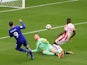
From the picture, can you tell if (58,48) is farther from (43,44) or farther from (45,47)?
(43,44)

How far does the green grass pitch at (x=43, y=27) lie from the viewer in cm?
2145

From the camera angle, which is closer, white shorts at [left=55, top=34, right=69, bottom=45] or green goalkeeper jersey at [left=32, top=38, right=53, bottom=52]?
green goalkeeper jersey at [left=32, top=38, right=53, bottom=52]

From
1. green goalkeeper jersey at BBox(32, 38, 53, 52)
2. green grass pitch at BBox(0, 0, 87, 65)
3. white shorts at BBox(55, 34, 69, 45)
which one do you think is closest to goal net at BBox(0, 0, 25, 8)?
green grass pitch at BBox(0, 0, 87, 65)

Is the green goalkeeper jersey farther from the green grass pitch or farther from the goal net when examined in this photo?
the goal net

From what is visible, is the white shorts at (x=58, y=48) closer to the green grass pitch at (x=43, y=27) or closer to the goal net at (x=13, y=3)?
the green grass pitch at (x=43, y=27)

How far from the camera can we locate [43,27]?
95.5ft

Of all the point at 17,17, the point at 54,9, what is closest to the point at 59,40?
the point at 17,17

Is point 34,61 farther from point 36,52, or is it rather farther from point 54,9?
point 54,9

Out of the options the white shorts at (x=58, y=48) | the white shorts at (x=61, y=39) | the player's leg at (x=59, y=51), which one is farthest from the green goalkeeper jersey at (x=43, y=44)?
the white shorts at (x=61, y=39)

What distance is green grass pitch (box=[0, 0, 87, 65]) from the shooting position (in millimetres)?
21453

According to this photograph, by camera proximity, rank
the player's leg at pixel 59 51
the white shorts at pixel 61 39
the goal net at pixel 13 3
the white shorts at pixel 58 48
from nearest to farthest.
→ the player's leg at pixel 59 51, the white shorts at pixel 58 48, the white shorts at pixel 61 39, the goal net at pixel 13 3

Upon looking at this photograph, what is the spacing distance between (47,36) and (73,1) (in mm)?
12767

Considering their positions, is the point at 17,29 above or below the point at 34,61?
above

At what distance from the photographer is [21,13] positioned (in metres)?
34.1
